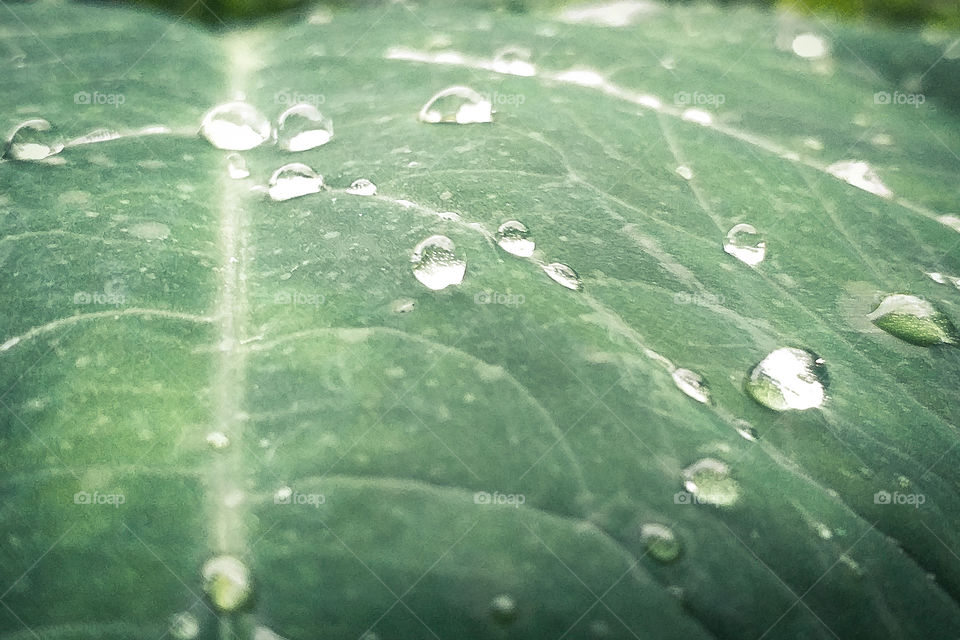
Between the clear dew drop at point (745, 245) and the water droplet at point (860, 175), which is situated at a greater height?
the clear dew drop at point (745, 245)

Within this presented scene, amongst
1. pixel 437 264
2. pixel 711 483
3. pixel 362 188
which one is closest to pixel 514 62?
pixel 362 188

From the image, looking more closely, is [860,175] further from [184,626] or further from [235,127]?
[184,626]

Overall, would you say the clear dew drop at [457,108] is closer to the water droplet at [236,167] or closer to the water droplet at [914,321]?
the water droplet at [236,167]

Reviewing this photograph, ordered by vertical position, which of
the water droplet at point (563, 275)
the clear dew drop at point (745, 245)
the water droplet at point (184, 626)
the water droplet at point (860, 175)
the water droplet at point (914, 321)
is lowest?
the water droplet at point (914, 321)

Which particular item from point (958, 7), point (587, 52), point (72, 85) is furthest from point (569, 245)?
point (958, 7)

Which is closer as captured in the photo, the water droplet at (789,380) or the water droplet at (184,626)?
the water droplet at (184,626)

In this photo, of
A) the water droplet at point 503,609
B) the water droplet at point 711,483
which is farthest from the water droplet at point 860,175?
the water droplet at point 503,609
